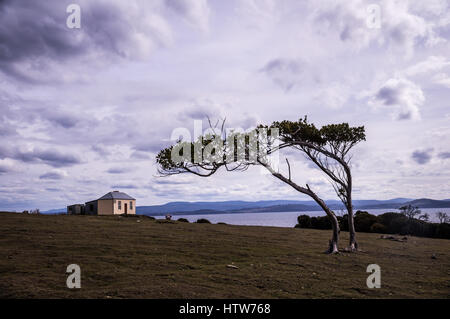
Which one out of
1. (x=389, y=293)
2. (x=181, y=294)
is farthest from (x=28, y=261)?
(x=389, y=293)

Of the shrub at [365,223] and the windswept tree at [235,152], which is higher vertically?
the windswept tree at [235,152]

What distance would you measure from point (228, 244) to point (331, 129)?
297 inches

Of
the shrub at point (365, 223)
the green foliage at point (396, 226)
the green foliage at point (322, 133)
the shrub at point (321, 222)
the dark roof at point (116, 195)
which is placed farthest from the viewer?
the dark roof at point (116, 195)

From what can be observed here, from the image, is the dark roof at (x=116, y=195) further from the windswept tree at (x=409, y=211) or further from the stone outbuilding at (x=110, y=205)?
the windswept tree at (x=409, y=211)

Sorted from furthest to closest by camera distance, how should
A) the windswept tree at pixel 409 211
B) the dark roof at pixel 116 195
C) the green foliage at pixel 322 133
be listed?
the dark roof at pixel 116 195, the windswept tree at pixel 409 211, the green foliage at pixel 322 133

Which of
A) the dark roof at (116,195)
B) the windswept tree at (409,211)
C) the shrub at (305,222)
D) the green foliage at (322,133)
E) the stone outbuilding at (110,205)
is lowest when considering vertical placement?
the shrub at (305,222)

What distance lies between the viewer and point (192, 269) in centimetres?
1127

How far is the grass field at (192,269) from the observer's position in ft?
27.7

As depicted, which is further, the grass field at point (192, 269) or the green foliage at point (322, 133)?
the green foliage at point (322, 133)

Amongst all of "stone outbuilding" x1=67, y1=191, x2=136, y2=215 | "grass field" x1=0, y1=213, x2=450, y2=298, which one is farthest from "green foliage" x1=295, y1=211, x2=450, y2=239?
"stone outbuilding" x1=67, y1=191, x2=136, y2=215

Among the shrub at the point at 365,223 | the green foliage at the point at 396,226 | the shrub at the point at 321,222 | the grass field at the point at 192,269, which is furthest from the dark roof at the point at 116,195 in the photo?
the shrub at the point at 365,223

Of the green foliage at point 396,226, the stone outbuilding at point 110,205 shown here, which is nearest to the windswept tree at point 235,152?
the green foliage at point 396,226

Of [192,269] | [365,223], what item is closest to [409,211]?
[365,223]

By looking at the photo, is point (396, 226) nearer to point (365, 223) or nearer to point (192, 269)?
point (365, 223)
